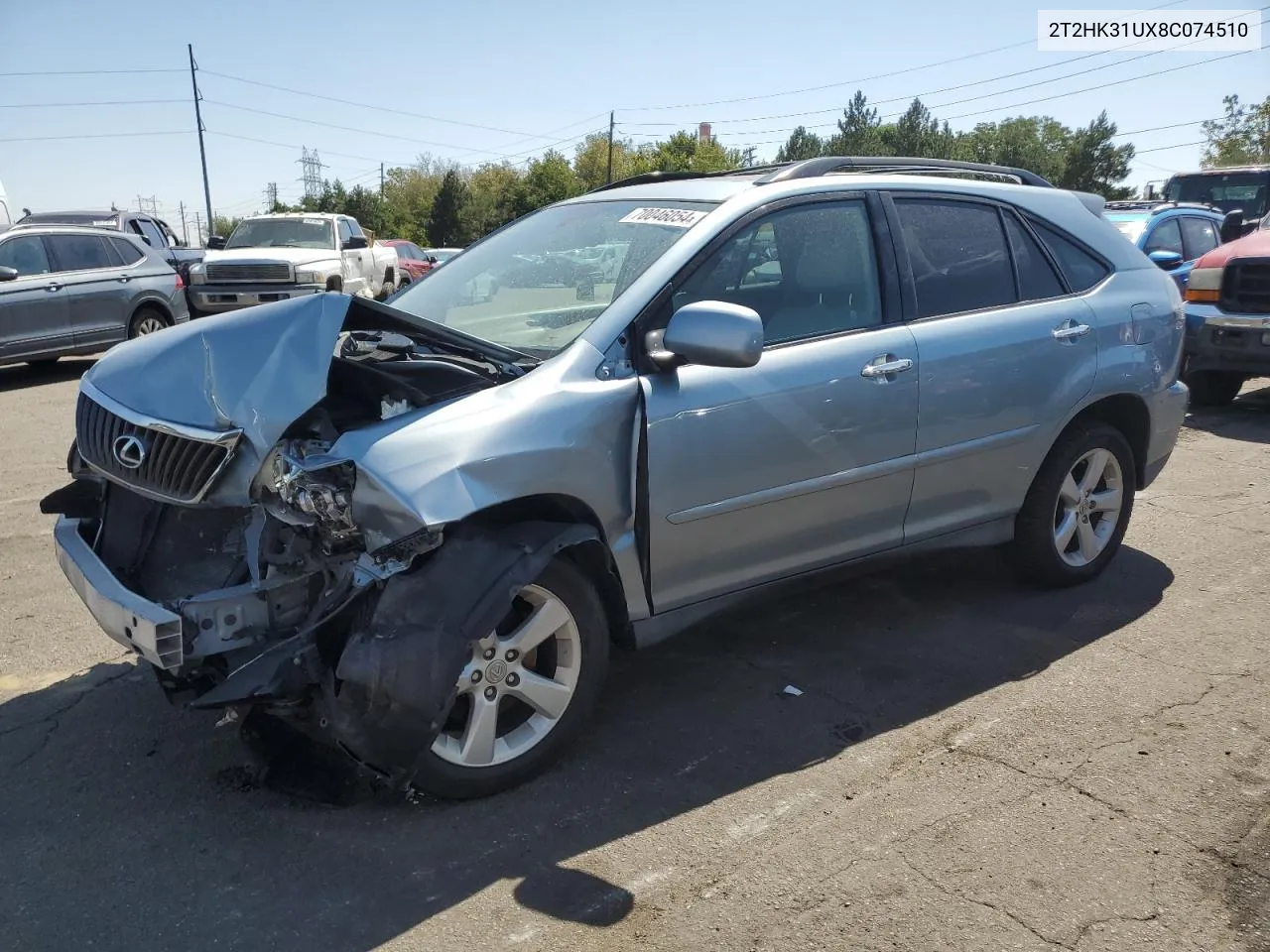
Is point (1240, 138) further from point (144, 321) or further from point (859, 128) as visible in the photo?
point (144, 321)

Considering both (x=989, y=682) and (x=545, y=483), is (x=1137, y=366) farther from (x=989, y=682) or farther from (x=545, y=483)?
(x=545, y=483)

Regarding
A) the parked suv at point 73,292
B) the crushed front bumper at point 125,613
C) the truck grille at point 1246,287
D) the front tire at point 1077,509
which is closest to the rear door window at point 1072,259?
the front tire at point 1077,509

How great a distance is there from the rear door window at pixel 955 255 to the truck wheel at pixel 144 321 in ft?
35.5

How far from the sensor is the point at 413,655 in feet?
9.19

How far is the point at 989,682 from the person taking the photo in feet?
13.2

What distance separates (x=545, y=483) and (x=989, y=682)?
2046 millimetres

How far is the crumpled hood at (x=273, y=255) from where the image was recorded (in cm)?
1509

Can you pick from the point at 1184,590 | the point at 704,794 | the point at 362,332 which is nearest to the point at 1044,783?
the point at 704,794

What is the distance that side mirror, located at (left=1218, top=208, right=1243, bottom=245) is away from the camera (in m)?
11.6

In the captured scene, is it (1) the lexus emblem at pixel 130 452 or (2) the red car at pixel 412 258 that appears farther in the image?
(2) the red car at pixel 412 258

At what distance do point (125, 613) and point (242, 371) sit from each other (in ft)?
2.47

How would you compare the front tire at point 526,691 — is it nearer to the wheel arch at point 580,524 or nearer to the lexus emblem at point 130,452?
the wheel arch at point 580,524

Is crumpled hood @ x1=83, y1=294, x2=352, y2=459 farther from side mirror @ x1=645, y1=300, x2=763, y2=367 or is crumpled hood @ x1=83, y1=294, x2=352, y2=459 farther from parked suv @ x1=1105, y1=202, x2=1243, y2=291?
parked suv @ x1=1105, y1=202, x2=1243, y2=291

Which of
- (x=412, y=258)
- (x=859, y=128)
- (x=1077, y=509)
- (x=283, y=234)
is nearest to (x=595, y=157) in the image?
(x=859, y=128)
